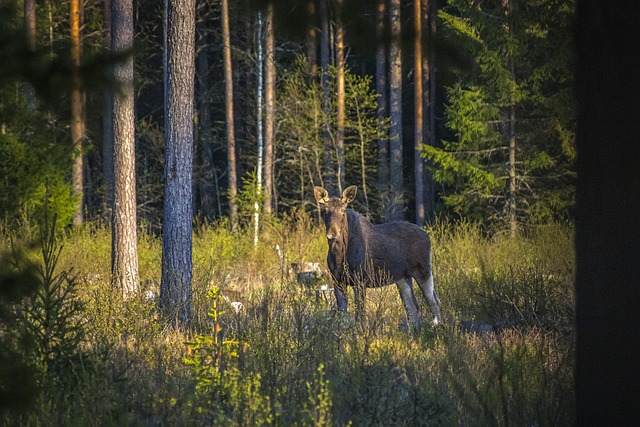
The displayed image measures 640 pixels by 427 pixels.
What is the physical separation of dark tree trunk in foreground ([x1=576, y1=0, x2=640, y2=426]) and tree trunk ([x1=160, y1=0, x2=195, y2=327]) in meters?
6.65

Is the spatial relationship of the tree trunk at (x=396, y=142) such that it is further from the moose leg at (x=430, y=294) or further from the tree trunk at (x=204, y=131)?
the moose leg at (x=430, y=294)

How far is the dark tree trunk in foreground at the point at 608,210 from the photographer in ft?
11.5

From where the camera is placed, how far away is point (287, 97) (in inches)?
1060

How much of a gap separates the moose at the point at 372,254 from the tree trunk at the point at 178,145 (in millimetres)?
1845

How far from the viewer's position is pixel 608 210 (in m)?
3.59

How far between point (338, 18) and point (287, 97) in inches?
944

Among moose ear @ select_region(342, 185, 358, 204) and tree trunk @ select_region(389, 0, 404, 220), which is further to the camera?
tree trunk @ select_region(389, 0, 404, 220)

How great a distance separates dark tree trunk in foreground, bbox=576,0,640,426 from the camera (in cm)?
351

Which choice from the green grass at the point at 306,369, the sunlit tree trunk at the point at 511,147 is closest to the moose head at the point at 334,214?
the green grass at the point at 306,369

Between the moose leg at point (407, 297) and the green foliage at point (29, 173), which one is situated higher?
the green foliage at point (29, 173)

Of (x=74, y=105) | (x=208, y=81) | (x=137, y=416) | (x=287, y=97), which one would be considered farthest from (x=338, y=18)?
(x=208, y=81)

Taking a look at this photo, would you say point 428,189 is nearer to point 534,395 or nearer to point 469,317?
point 469,317

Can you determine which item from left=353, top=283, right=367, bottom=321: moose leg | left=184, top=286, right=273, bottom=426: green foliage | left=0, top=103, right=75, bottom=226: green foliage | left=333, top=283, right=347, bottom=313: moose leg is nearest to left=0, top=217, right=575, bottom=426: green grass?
left=184, top=286, right=273, bottom=426: green foliage

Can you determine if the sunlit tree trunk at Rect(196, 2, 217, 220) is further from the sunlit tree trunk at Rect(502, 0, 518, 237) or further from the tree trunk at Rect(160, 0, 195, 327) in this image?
the tree trunk at Rect(160, 0, 195, 327)
